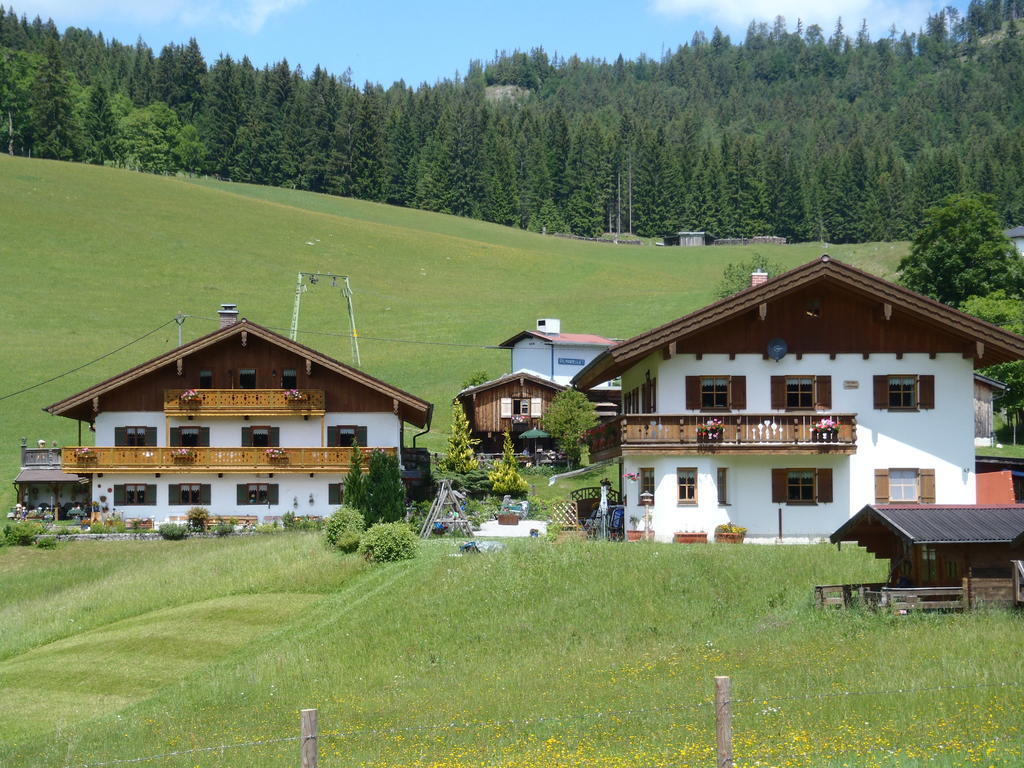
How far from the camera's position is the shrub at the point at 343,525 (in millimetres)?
38469

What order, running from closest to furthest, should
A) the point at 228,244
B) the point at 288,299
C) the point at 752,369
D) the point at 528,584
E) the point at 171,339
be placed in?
the point at 528,584
the point at 752,369
the point at 171,339
the point at 288,299
the point at 228,244

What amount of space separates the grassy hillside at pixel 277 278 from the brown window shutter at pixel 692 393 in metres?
35.8

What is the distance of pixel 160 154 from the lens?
184 meters

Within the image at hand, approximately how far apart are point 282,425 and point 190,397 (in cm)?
397

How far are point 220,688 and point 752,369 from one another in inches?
891

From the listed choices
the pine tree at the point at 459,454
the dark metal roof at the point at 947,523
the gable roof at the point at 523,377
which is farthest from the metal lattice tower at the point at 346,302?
the dark metal roof at the point at 947,523

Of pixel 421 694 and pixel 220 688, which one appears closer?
pixel 421 694

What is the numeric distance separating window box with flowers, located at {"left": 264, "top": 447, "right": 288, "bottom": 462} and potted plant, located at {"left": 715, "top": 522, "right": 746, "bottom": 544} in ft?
69.2

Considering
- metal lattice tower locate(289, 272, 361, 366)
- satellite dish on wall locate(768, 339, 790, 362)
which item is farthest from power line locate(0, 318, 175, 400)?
satellite dish on wall locate(768, 339, 790, 362)

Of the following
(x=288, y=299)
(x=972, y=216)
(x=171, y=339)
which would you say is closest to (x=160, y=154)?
(x=288, y=299)

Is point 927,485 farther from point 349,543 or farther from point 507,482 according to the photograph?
point 507,482

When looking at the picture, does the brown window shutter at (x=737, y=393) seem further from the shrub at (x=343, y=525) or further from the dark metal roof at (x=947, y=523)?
the dark metal roof at (x=947, y=523)

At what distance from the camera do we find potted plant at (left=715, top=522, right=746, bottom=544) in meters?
39.3

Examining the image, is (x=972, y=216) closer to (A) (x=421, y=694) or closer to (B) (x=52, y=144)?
(A) (x=421, y=694)
